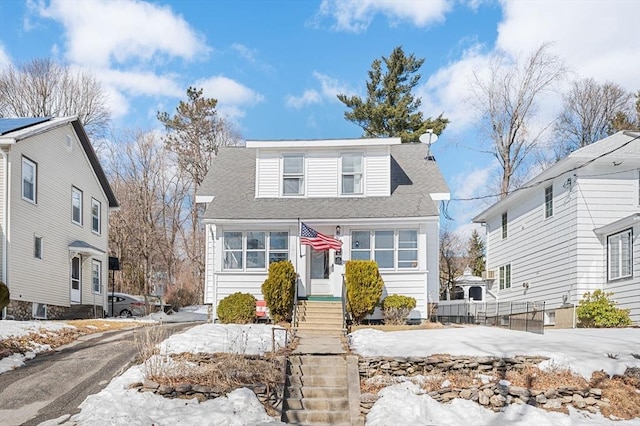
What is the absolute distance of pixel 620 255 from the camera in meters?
16.6

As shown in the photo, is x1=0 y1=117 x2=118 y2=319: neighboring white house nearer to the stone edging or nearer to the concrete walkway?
the concrete walkway

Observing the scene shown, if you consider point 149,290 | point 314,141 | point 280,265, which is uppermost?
point 314,141

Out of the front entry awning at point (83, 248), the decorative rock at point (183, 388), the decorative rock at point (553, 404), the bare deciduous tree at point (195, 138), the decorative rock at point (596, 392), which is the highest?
the bare deciduous tree at point (195, 138)

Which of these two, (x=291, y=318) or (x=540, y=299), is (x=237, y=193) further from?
(x=540, y=299)

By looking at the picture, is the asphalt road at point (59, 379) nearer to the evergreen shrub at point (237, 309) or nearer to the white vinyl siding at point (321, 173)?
the evergreen shrub at point (237, 309)

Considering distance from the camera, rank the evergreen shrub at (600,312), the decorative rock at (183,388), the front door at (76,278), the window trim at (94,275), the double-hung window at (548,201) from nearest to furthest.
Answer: the decorative rock at (183,388) < the evergreen shrub at (600,312) < the double-hung window at (548,201) < the front door at (76,278) < the window trim at (94,275)

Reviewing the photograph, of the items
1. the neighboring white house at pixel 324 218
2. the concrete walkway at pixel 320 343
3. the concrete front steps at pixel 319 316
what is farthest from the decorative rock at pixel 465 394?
the neighboring white house at pixel 324 218

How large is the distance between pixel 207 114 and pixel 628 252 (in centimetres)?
2710

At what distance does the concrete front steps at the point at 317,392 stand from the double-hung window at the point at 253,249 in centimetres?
679

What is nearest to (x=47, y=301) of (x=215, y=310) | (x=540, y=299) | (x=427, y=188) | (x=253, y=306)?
(x=215, y=310)

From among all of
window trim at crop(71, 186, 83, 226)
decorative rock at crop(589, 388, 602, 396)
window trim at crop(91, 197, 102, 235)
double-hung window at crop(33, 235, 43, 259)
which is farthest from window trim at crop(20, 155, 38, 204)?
→ decorative rock at crop(589, 388, 602, 396)

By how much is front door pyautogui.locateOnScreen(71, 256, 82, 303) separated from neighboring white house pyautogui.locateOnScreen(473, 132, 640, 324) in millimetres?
17661

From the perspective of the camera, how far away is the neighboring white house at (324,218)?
17297mm

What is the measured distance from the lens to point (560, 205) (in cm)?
1861
